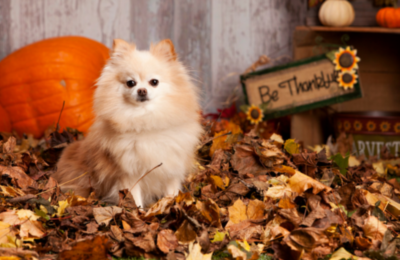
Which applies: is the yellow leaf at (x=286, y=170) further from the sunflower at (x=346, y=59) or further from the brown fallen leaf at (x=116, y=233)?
the sunflower at (x=346, y=59)

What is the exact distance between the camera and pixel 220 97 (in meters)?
3.75

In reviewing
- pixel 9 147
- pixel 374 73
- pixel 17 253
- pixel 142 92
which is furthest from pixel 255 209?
pixel 374 73

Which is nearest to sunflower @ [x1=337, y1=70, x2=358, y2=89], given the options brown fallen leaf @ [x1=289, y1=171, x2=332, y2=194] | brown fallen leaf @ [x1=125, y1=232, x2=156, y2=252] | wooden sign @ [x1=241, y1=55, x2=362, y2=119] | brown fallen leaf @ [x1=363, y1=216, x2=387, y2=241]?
wooden sign @ [x1=241, y1=55, x2=362, y2=119]

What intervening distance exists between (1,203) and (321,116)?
105 inches

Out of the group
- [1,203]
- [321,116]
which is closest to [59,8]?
[1,203]

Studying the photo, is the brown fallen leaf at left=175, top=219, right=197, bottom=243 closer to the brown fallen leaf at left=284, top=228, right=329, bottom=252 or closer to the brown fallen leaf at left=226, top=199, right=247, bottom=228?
the brown fallen leaf at left=226, top=199, right=247, bottom=228

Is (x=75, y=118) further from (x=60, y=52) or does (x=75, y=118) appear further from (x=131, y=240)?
(x=131, y=240)

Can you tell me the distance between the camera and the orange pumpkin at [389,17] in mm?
2965

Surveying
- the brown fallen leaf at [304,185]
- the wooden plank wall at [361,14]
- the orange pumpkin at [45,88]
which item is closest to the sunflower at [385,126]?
the wooden plank wall at [361,14]

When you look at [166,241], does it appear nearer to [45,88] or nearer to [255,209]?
[255,209]

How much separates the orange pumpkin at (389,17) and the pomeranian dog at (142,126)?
1.90m

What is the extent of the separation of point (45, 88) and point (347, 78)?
7.85 ft

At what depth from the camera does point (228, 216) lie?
1743mm

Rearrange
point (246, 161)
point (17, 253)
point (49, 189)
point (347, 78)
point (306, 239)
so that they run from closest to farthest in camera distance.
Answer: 1. point (17, 253)
2. point (306, 239)
3. point (49, 189)
4. point (246, 161)
5. point (347, 78)
